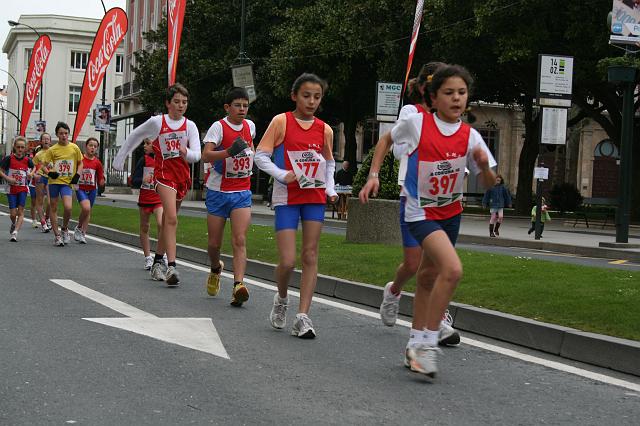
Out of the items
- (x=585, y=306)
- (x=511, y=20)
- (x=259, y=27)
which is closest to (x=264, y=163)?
(x=585, y=306)

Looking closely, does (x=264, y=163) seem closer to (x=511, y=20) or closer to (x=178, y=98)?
(x=178, y=98)

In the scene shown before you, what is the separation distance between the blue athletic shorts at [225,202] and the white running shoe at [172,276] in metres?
1.16

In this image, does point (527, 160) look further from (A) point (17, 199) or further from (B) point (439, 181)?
(B) point (439, 181)

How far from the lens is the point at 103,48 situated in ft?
93.0

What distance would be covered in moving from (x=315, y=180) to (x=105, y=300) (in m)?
2.55

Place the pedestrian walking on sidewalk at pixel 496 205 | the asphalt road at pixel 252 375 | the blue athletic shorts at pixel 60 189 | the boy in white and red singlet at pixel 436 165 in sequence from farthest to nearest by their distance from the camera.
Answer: the pedestrian walking on sidewalk at pixel 496 205
the blue athletic shorts at pixel 60 189
the boy in white and red singlet at pixel 436 165
the asphalt road at pixel 252 375

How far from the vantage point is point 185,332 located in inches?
290

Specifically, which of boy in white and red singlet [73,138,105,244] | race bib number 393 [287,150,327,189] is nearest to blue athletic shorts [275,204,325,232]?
race bib number 393 [287,150,327,189]

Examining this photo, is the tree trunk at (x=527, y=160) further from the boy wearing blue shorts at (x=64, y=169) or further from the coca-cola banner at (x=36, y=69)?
the boy wearing blue shorts at (x=64, y=169)

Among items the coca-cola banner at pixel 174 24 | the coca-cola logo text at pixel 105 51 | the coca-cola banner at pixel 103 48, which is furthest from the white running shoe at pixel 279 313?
the coca-cola logo text at pixel 105 51

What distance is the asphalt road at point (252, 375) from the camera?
5.01 metres

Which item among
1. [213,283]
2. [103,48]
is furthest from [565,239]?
[213,283]

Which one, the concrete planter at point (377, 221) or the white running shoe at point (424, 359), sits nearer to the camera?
the white running shoe at point (424, 359)

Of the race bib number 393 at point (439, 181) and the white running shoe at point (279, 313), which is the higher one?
the race bib number 393 at point (439, 181)
